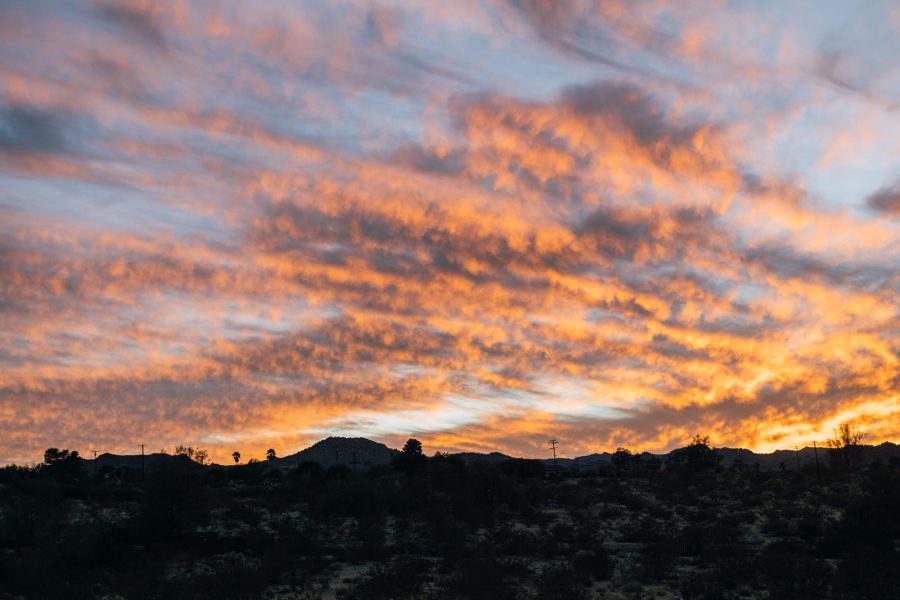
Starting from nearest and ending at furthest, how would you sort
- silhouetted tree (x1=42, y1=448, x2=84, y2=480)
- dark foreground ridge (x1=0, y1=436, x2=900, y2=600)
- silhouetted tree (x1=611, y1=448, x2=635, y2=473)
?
1. dark foreground ridge (x1=0, y1=436, x2=900, y2=600)
2. silhouetted tree (x1=42, y1=448, x2=84, y2=480)
3. silhouetted tree (x1=611, y1=448, x2=635, y2=473)

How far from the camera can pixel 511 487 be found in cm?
6800

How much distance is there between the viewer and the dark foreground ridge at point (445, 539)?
103 feet

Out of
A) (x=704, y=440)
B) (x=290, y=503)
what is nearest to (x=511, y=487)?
(x=290, y=503)

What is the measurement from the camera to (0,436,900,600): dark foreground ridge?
31516mm

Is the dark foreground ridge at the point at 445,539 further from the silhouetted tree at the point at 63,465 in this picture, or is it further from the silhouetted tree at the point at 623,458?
the silhouetted tree at the point at 623,458

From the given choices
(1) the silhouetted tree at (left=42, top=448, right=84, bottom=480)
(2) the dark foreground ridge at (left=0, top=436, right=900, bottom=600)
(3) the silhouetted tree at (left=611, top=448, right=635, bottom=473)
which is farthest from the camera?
(3) the silhouetted tree at (left=611, top=448, right=635, bottom=473)

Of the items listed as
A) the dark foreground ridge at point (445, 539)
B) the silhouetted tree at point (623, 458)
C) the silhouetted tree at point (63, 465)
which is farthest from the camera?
the silhouetted tree at point (623, 458)

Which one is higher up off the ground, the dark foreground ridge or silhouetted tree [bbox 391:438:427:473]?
silhouetted tree [bbox 391:438:427:473]

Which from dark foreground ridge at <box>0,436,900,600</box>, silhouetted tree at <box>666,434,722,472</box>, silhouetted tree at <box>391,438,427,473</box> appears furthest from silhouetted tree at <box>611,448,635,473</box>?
dark foreground ridge at <box>0,436,900,600</box>

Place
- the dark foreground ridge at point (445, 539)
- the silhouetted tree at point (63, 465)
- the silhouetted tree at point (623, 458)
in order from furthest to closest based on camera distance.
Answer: the silhouetted tree at point (623, 458) → the silhouetted tree at point (63, 465) → the dark foreground ridge at point (445, 539)

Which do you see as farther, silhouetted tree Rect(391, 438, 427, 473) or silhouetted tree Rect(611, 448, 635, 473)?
silhouetted tree Rect(611, 448, 635, 473)

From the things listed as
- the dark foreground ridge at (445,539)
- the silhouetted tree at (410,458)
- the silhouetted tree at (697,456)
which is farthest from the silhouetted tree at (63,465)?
the silhouetted tree at (697,456)

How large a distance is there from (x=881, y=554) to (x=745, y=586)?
359 inches

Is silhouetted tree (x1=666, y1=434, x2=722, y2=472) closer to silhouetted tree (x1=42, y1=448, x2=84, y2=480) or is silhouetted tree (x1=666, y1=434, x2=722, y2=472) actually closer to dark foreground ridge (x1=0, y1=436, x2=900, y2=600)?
dark foreground ridge (x1=0, y1=436, x2=900, y2=600)
